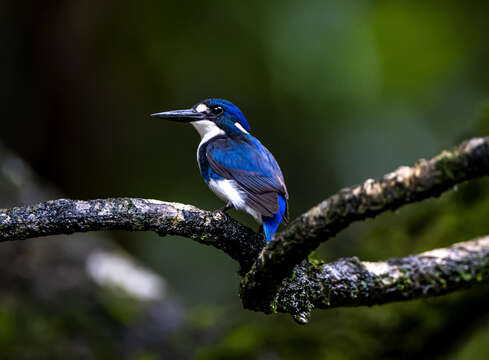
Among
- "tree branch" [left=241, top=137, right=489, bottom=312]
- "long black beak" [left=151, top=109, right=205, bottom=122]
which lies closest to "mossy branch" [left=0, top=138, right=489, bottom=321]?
"tree branch" [left=241, top=137, right=489, bottom=312]

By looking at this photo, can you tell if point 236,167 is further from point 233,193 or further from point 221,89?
point 221,89

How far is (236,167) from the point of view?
2639mm

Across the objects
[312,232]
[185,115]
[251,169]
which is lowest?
[312,232]

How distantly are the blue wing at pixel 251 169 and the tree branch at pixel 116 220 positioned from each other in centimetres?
54

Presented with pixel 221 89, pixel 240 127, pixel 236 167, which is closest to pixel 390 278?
pixel 236 167

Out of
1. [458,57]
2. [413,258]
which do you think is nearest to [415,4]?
[458,57]

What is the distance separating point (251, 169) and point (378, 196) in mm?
1262

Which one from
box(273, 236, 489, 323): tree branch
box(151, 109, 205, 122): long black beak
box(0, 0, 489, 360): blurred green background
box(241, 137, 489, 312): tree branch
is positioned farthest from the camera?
box(0, 0, 489, 360): blurred green background

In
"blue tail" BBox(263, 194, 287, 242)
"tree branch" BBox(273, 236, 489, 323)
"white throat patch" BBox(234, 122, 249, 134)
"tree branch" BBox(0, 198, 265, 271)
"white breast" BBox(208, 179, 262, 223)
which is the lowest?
"tree branch" BBox(273, 236, 489, 323)

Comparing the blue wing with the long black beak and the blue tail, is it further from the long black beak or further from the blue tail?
Result: the long black beak

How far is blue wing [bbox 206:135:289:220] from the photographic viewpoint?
7.95 feet

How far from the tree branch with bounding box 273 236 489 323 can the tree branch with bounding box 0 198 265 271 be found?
0.28 metres

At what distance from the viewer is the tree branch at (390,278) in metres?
1.84

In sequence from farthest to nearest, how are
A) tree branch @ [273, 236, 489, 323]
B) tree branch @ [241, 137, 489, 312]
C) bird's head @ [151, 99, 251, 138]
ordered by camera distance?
bird's head @ [151, 99, 251, 138] < tree branch @ [273, 236, 489, 323] < tree branch @ [241, 137, 489, 312]
